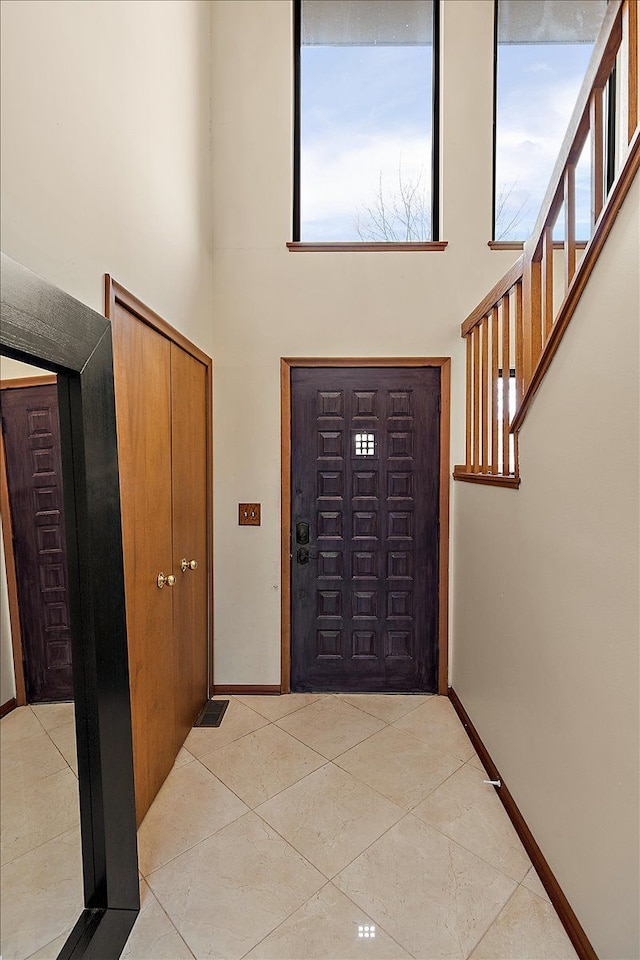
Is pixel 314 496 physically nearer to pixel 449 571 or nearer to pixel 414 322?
pixel 449 571

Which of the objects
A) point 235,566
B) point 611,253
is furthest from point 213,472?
point 611,253

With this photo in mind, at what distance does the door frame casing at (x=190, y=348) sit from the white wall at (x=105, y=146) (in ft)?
0.16

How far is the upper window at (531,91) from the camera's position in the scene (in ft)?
9.30

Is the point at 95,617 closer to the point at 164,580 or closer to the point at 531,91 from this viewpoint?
the point at 164,580

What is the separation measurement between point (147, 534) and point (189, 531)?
0.58 m

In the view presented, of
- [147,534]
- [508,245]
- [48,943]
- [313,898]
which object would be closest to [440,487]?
[508,245]

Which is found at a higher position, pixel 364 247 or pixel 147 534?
pixel 364 247

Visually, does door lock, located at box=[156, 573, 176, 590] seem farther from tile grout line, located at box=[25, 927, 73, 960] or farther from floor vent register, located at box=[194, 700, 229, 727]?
tile grout line, located at box=[25, 927, 73, 960]

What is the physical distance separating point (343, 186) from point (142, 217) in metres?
1.61

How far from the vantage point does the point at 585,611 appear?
52.1 inches

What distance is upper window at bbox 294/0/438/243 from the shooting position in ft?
9.39

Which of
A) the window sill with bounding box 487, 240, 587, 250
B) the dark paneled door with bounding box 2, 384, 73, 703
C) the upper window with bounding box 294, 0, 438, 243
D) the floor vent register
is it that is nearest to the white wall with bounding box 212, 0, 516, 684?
the window sill with bounding box 487, 240, 587, 250

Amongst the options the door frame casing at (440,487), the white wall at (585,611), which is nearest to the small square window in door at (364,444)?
the door frame casing at (440,487)

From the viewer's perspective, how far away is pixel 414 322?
2787 millimetres
